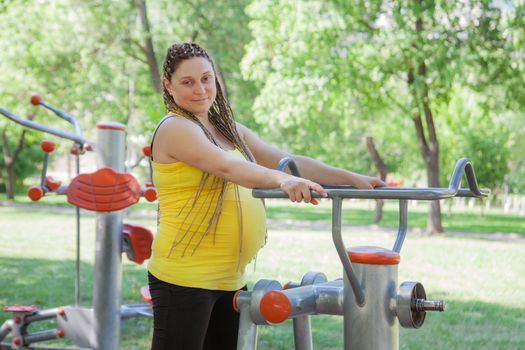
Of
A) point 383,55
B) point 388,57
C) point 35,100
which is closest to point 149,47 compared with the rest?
point 383,55

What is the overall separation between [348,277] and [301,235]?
1071 centimetres

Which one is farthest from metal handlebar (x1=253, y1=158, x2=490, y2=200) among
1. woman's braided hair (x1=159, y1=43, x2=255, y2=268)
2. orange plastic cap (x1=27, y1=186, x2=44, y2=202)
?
orange plastic cap (x1=27, y1=186, x2=44, y2=202)

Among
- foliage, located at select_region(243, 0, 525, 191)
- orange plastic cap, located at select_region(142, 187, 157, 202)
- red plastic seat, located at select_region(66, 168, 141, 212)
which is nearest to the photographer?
red plastic seat, located at select_region(66, 168, 141, 212)

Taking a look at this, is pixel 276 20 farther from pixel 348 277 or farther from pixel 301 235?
pixel 348 277

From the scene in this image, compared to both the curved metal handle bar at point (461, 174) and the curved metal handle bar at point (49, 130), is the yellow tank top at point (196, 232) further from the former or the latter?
the curved metal handle bar at point (49, 130)

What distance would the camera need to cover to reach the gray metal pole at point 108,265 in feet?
11.9

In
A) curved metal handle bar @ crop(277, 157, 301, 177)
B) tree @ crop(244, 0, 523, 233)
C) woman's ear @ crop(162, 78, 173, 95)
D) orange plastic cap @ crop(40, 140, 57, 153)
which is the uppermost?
tree @ crop(244, 0, 523, 233)

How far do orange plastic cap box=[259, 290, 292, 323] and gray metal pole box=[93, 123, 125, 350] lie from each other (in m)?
2.17

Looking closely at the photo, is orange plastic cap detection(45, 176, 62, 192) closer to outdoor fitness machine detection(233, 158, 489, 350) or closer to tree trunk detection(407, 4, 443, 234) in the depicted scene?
outdoor fitness machine detection(233, 158, 489, 350)

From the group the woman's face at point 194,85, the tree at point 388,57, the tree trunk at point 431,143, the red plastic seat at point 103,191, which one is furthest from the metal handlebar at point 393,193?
the tree trunk at point 431,143

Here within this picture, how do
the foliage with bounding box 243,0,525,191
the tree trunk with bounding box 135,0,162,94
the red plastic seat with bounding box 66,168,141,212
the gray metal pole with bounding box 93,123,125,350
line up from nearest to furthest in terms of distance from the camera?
the red plastic seat with bounding box 66,168,141,212
the gray metal pole with bounding box 93,123,125,350
the foliage with bounding box 243,0,525,191
the tree trunk with bounding box 135,0,162,94

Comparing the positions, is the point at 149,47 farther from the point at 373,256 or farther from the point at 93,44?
the point at 373,256

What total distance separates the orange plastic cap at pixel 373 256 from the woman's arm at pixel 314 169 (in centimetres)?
44

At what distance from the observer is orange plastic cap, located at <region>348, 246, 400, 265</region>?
1591 mm
